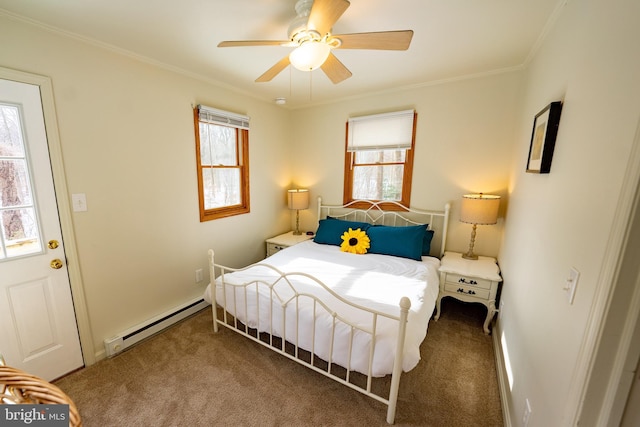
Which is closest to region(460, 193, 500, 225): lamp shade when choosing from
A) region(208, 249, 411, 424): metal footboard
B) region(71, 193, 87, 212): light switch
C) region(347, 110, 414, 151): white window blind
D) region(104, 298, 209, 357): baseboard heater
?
region(347, 110, 414, 151): white window blind

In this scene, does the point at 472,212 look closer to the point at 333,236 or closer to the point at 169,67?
the point at 333,236

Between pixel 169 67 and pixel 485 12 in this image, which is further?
pixel 169 67

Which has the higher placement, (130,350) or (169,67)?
(169,67)

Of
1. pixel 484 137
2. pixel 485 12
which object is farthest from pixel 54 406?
pixel 484 137

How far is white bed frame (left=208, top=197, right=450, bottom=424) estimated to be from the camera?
138 cm

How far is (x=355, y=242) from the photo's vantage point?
281 cm

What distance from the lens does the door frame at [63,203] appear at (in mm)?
1562

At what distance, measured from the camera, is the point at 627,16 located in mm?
797

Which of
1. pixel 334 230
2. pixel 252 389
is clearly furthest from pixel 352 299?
pixel 334 230

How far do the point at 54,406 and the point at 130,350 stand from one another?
1947mm

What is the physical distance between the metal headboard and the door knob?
2588mm

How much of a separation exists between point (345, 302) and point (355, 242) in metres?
1.42

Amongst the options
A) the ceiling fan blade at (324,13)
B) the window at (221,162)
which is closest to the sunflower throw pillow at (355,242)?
the window at (221,162)

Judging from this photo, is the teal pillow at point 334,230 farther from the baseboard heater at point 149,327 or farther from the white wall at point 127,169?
the baseboard heater at point 149,327
